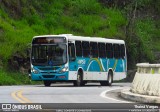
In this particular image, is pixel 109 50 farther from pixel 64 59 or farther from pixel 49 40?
pixel 49 40

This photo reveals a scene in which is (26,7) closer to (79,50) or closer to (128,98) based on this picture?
(79,50)

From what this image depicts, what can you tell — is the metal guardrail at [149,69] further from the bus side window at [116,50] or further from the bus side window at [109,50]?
the bus side window at [116,50]

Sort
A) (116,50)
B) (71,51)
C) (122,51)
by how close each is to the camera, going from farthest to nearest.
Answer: (122,51), (116,50), (71,51)

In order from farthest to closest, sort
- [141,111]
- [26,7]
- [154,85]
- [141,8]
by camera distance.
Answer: [141,8]
[26,7]
[154,85]
[141,111]

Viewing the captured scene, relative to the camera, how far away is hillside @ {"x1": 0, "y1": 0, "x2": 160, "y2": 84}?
42.9 meters

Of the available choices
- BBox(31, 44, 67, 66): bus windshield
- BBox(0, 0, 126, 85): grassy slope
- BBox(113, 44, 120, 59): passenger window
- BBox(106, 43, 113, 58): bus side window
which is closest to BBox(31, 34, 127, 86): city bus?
BBox(31, 44, 67, 66): bus windshield

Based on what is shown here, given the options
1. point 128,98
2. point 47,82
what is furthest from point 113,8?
point 128,98

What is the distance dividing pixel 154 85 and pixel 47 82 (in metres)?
16.5

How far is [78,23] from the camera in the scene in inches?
2146

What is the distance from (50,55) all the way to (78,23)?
20115 mm

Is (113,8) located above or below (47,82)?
above

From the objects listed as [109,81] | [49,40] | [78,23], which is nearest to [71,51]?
[49,40]

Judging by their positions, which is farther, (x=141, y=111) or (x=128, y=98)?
(x=128, y=98)

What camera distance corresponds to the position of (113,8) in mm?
61750
